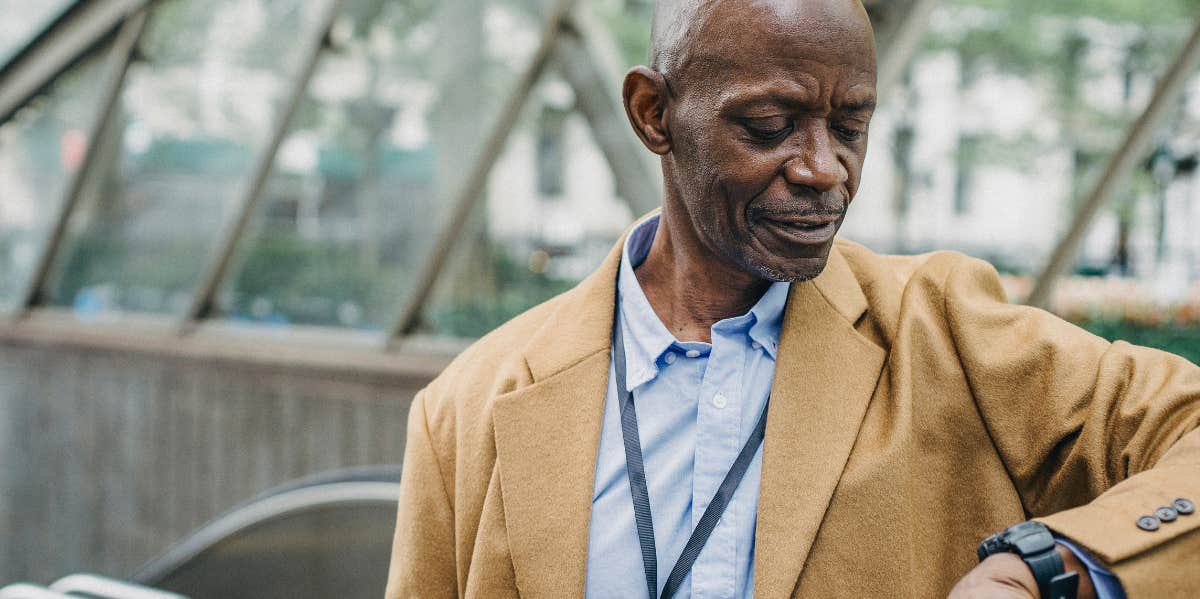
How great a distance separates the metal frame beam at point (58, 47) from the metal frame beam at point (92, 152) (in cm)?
10

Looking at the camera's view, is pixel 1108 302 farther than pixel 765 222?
Yes

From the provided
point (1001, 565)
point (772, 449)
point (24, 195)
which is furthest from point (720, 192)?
point (24, 195)

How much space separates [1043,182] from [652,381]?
2588 millimetres

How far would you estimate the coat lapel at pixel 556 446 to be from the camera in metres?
1.54

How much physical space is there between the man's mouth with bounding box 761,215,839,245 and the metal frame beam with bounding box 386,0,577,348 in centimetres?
336

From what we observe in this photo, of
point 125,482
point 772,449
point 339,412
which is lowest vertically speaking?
point 125,482

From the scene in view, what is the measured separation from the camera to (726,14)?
1420 mm

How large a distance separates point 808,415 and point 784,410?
1.3 inches

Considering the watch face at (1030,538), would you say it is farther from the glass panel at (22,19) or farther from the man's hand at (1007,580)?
the glass panel at (22,19)

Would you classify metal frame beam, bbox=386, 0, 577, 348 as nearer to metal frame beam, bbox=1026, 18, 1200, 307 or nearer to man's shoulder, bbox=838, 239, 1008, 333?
metal frame beam, bbox=1026, 18, 1200, 307

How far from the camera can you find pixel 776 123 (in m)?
1.42

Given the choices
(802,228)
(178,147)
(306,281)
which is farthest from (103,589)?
(178,147)

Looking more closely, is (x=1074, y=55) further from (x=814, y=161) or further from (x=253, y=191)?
(x=253, y=191)

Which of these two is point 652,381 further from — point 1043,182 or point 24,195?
point 24,195
